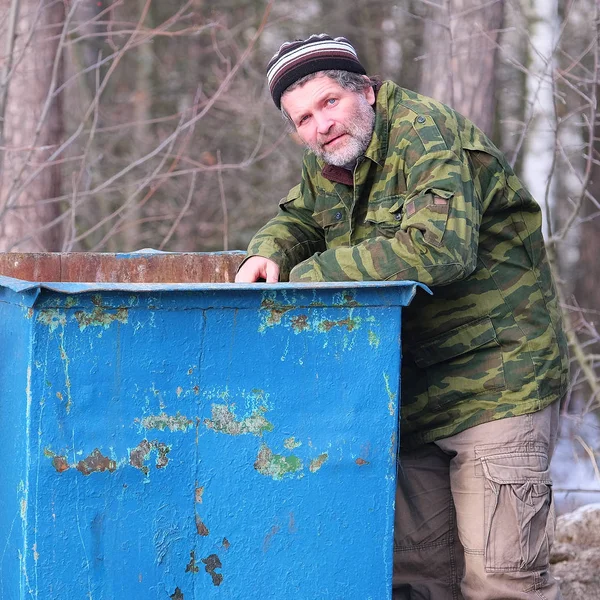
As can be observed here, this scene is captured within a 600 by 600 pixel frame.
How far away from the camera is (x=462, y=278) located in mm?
2377

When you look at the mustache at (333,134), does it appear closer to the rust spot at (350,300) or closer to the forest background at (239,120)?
the rust spot at (350,300)

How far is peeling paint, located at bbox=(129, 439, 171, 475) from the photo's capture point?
6.75ft

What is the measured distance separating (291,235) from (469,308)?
0.65 meters

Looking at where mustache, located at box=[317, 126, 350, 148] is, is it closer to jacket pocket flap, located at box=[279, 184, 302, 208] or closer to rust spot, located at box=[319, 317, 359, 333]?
jacket pocket flap, located at box=[279, 184, 302, 208]

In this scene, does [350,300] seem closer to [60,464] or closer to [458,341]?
[458,341]

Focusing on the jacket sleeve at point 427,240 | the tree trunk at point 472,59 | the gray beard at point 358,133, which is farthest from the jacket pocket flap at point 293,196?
the tree trunk at point 472,59

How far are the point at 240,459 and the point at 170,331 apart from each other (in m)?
0.34

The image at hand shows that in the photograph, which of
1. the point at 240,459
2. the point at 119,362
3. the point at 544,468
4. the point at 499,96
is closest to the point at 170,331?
the point at 119,362

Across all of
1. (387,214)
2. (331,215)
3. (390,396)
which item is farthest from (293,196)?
(390,396)

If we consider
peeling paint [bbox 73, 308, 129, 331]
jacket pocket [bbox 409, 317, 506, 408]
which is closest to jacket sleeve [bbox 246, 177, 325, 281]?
jacket pocket [bbox 409, 317, 506, 408]

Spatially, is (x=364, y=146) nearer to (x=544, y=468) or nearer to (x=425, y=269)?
(x=425, y=269)

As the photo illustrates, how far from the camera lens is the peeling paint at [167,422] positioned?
6.77ft

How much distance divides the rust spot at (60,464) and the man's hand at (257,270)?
89 cm

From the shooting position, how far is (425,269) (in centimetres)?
224
